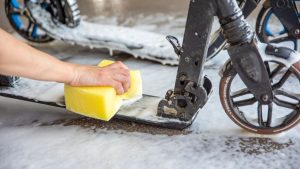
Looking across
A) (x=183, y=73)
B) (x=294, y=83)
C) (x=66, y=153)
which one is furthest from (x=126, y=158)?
(x=294, y=83)

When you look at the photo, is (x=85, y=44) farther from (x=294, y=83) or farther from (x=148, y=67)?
(x=294, y=83)

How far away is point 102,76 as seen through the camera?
1598 mm

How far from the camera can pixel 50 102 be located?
184 centimetres

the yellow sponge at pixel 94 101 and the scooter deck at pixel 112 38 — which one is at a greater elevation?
the scooter deck at pixel 112 38

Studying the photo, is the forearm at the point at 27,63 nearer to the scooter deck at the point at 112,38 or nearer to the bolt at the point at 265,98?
the bolt at the point at 265,98

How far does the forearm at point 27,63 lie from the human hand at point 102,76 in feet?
0.09

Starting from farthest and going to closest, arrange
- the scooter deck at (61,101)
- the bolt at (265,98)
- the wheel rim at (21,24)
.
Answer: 1. the wheel rim at (21,24)
2. the scooter deck at (61,101)
3. the bolt at (265,98)

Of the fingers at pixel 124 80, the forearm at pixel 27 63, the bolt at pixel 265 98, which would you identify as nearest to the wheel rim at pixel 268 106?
the bolt at pixel 265 98

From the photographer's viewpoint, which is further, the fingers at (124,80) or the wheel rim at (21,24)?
the wheel rim at (21,24)

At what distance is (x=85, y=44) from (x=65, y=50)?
0.27 m

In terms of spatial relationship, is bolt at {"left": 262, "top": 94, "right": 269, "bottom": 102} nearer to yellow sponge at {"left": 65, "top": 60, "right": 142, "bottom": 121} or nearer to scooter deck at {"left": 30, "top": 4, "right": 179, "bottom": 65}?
yellow sponge at {"left": 65, "top": 60, "right": 142, "bottom": 121}

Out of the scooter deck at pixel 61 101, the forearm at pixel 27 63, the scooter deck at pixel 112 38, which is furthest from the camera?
the scooter deck at pixel 112 38

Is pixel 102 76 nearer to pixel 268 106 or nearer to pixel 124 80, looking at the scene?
pixel 124 80

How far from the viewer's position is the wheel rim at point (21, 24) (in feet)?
8.27
